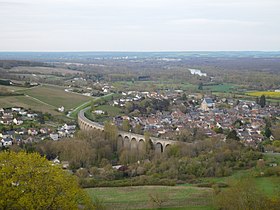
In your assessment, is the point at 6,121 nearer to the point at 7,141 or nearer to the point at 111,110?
the point at 7,141

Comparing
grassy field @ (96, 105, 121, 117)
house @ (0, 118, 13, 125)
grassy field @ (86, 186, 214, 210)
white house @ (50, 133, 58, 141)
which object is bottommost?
grassy field @ (96, 105, 121, 117)

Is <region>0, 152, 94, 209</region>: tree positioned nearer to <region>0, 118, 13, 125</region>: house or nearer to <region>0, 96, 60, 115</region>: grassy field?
<region>0, 118, 13, 125</region>: house

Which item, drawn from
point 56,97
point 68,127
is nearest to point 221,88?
point 56,97

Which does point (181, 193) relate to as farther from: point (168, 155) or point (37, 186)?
point (37, 186)

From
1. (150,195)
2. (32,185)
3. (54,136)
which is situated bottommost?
(54,136)

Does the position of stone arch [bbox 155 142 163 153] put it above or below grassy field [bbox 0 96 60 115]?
below

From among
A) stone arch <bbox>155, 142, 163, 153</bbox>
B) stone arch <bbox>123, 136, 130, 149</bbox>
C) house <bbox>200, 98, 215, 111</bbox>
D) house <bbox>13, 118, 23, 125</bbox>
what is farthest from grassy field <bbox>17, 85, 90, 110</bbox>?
stone arch <bbox>155, 142, 163, 153</bbox>

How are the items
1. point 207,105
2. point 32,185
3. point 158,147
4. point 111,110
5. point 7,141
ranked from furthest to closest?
point 207,105
point 111,110
point 158,147
point 7,141
point 32,185
